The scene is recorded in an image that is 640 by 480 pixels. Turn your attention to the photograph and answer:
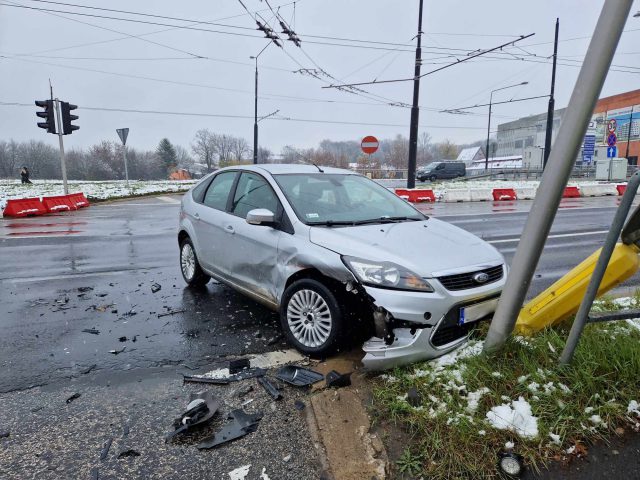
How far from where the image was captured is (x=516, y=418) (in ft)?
8.17

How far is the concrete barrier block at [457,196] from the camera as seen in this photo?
20.2 metres

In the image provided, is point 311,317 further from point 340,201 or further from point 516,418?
point 516,418

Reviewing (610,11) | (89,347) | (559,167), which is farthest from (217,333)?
(610,11)

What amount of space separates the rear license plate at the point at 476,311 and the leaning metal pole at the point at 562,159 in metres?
0.23

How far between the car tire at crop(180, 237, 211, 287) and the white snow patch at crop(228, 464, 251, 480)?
3.32 m

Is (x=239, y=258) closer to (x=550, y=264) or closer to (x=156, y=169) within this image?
(x=550, y=264)

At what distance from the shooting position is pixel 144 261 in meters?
7.53

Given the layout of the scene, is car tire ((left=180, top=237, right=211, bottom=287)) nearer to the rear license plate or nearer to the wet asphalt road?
the wet asphalt road

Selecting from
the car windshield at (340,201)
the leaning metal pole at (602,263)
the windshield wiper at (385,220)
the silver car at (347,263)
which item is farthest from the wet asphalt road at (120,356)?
the leaning metal pole at (602,263)

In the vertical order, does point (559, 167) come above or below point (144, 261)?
above

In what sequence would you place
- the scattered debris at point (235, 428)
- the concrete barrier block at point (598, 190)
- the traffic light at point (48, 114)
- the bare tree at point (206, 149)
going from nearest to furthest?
the scattered debris at point (235, 428), the traffic light at point (48, 114), the concrete barrier block at point (598, 190), the bare tree at point (206, 149)

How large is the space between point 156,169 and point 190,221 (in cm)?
7528

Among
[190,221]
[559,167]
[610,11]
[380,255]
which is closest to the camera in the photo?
[610,11]

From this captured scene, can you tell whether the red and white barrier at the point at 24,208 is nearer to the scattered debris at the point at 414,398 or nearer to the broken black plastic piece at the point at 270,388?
the broken black plastic piece at the point at 270,388
